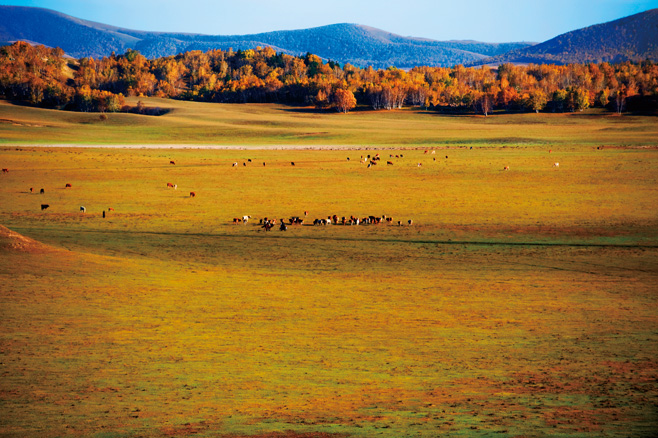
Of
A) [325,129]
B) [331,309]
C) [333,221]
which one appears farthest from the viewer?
[325,129]

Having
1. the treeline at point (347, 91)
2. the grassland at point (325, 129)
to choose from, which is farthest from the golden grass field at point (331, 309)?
the treeline at point (347, 91)

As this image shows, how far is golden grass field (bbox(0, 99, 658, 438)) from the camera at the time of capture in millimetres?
10312

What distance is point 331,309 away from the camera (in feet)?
55.7

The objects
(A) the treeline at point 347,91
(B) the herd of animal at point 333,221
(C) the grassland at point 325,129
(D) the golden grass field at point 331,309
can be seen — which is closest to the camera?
(D) the golden grass field at point 331,309

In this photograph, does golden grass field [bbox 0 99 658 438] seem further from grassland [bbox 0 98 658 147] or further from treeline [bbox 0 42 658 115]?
treeline [bbox 0 42 658 115]

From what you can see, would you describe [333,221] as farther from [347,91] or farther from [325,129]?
[347,91]

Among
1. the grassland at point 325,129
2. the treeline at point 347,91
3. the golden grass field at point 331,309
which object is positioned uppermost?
the treeline at point 347,91

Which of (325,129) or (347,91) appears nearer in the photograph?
(325,129)

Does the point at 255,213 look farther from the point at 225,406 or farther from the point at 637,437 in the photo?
the point at 637,437

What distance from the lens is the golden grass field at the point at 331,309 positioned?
10312 mm

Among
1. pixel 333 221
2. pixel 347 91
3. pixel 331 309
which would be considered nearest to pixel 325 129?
pixel 347 91

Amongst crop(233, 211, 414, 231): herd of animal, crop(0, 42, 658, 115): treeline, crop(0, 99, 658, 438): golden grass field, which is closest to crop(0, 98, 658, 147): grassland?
crop(0, 42, 658, 115): treeline

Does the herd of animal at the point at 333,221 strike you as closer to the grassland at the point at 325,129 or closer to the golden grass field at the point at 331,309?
the golden grass field at the point at 331,309

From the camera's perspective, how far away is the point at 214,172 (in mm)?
53906
